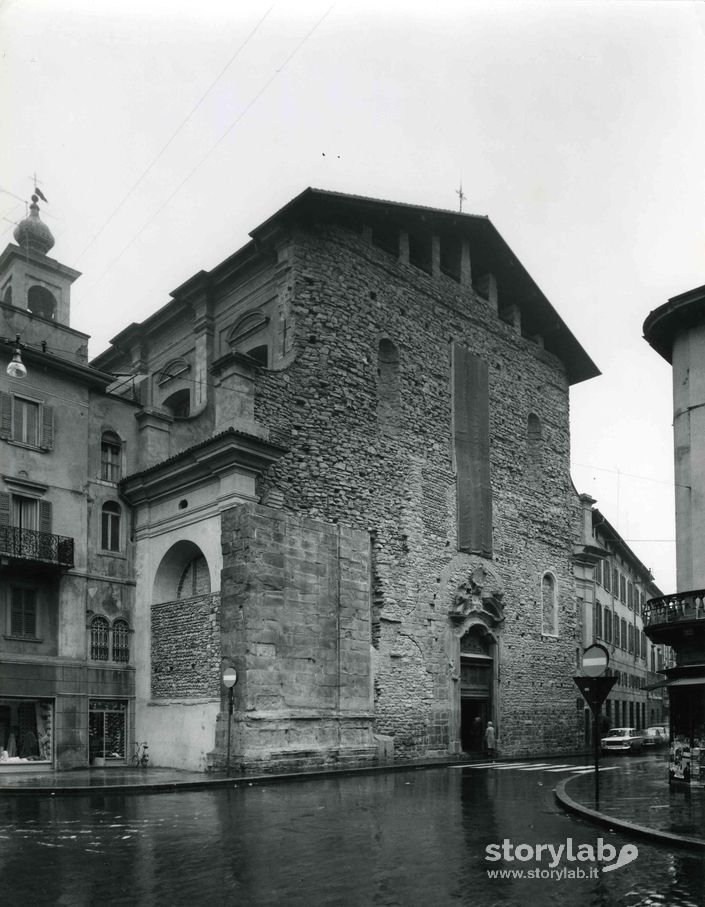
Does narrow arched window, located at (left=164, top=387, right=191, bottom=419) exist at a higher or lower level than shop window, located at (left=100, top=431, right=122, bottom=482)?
higher

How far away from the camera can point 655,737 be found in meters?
41.8

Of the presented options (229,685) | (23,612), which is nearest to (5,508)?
(23,612)

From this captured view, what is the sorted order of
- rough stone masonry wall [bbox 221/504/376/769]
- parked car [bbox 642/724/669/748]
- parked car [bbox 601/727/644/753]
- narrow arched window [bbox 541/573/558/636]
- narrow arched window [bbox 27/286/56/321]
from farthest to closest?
parked car [bbox 642/724/669/748] < parked car [bbox 601/727/644/753] < narrow arched window [bbox 541/573/558/636] < narrow arched window [bbox 27/286/56/321] < rough stone masonry wall [bbox 221/504/376/769]

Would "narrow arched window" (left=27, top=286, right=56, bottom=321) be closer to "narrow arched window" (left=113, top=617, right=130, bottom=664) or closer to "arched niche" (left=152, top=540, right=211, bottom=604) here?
"arched niche" (left=152, top=540, right=211, bottom=604)

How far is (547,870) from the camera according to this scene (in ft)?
30.5

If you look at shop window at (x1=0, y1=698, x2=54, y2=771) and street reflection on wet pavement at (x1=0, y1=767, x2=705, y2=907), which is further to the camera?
shop window at (x1=0, y1=698, x2=54, y2=771)

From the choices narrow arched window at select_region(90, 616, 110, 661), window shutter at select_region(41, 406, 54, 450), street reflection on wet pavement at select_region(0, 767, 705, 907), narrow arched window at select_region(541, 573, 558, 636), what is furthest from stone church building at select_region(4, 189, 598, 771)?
street reflection on wet pavement at select_region(0, 767, 705, 907)

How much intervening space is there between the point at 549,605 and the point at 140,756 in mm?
16003

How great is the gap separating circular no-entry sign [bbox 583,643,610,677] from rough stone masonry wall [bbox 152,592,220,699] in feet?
37.9

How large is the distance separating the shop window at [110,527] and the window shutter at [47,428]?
253 cm

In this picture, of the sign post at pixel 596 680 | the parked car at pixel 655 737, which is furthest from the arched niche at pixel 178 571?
the parked car at pixel 655 737

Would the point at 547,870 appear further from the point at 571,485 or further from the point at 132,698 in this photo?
the point at 571,485

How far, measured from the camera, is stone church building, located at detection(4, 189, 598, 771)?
2405 cm

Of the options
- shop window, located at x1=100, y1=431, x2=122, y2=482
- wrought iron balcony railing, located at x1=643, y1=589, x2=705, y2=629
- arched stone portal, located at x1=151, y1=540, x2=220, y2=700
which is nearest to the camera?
wrought iron balcony railing, located at x1=643, y1=589, x2=705, y2=629
